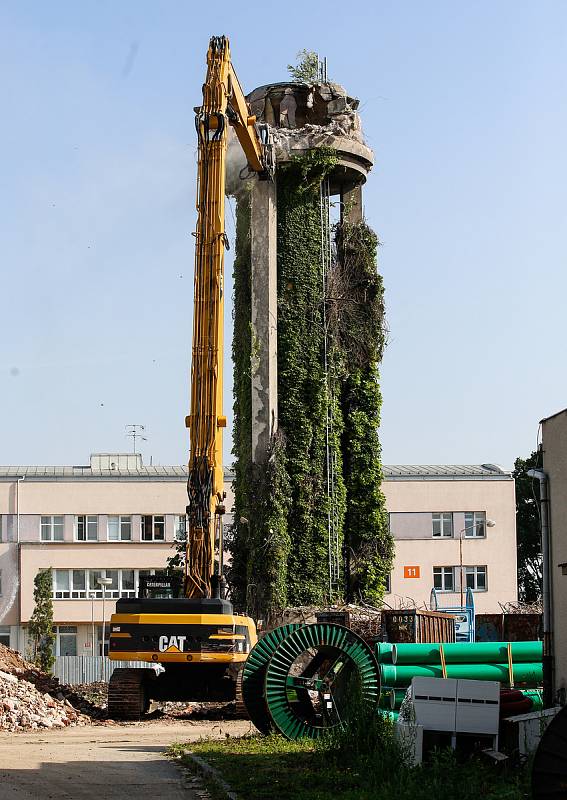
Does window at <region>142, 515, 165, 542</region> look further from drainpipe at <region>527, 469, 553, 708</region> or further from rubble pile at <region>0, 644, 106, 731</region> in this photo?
drainpipe at <region>527, 469, 553, 708</region>

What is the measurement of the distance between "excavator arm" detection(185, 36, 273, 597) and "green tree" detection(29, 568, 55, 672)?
34.7m

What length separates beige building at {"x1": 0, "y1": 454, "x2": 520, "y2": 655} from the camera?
204 feet

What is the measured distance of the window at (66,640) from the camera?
200 ft

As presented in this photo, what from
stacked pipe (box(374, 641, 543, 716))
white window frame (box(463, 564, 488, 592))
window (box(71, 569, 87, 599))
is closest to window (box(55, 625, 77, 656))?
window (box(71, 569, 87, 599))

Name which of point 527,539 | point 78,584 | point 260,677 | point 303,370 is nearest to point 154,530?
point 78,584

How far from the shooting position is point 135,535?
208ft

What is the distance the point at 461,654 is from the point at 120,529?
46.1m

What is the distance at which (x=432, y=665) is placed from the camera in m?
18.3

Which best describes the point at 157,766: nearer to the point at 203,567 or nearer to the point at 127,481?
the point at 203,567

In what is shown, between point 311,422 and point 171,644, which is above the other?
point 311,422

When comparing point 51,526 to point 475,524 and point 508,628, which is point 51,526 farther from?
point 508,628

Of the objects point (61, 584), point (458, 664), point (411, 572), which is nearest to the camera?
point (458, 664)

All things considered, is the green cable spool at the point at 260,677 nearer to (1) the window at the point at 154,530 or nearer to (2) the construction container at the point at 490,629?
(2) the construction container at the point at 490,629

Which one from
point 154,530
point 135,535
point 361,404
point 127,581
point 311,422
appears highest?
point 361,404
